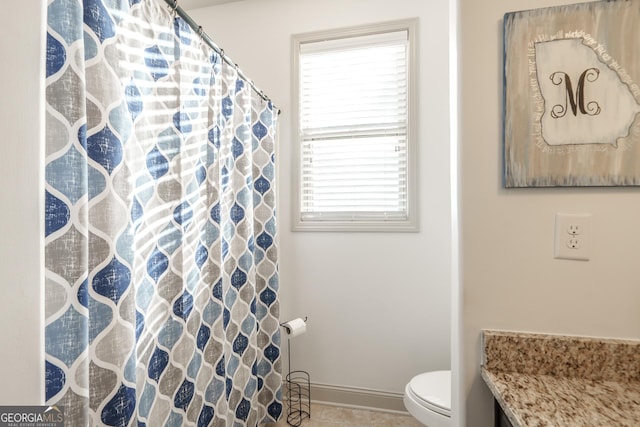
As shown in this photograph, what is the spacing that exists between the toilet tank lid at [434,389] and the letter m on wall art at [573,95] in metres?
1.09

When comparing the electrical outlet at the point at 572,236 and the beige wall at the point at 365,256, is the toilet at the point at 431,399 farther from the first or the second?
the electrical outlet at the point at 572,236

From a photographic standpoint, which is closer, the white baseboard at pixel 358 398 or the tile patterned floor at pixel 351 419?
the tile patterned floor at pixel 351 419

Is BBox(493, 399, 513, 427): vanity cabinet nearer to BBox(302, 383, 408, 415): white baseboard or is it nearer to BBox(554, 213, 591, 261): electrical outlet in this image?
BBox(554, 213, 591, 261): electrical outlet

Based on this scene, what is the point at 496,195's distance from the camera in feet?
2.94

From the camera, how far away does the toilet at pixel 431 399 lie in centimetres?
145

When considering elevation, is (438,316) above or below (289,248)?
below

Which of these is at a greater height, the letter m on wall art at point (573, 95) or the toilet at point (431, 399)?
the letter m on wall art at point (573, 95)

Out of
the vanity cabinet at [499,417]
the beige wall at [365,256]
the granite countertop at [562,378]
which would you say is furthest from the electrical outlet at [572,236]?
the beige wall at [365,256]

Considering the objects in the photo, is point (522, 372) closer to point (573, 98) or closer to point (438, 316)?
point (573, 98)

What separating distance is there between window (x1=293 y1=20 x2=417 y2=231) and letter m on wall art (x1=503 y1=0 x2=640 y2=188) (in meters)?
1.30

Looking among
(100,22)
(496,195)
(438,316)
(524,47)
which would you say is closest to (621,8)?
(524,47)

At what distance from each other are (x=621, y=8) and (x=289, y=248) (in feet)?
6.36

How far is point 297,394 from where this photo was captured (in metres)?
2.30

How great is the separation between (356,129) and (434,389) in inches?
61.5
